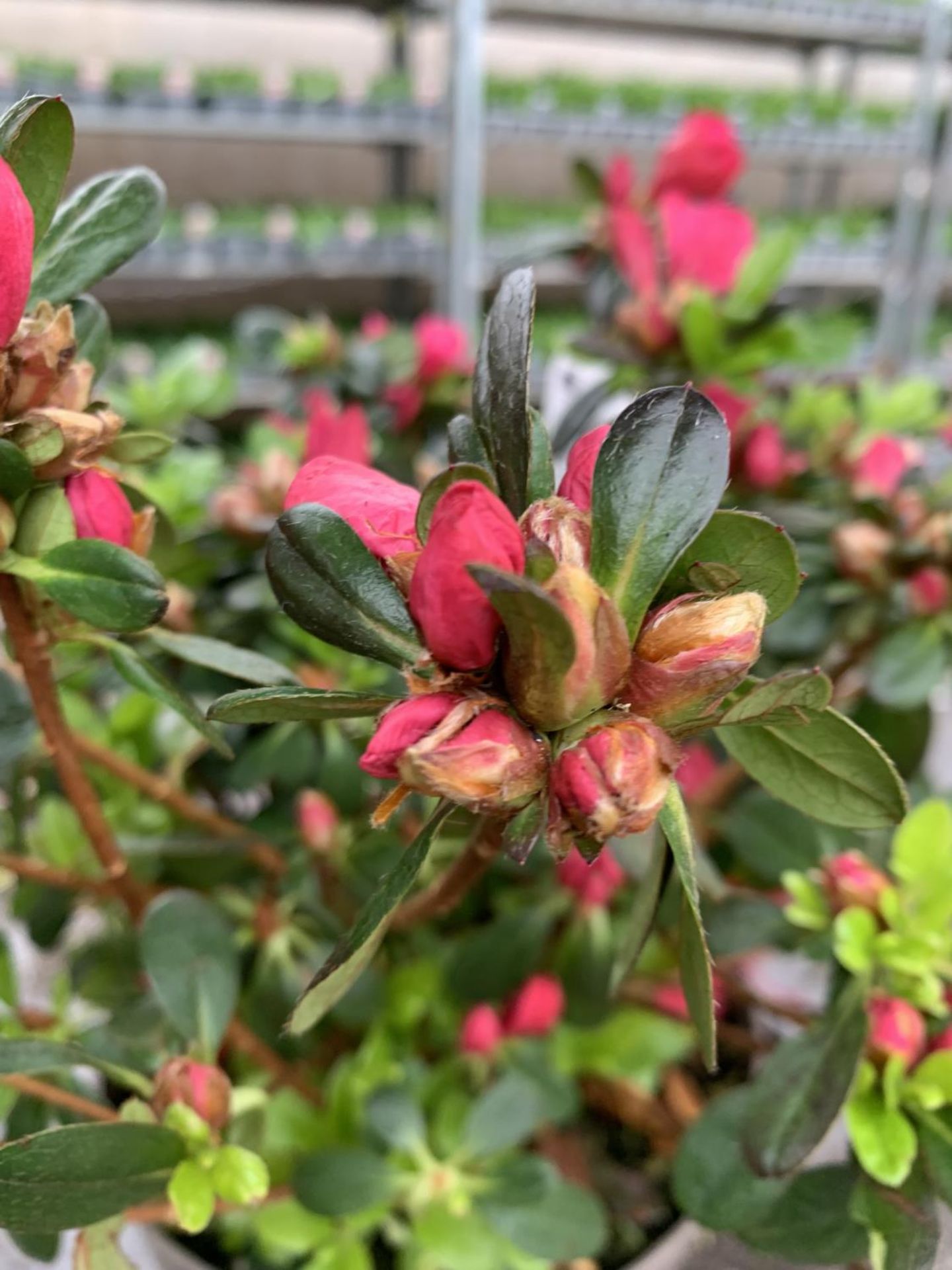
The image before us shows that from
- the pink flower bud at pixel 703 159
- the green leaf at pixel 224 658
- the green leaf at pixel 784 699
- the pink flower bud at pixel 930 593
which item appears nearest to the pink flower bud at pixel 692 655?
the green leaf at pixel 784 699

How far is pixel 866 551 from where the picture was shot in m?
0.55

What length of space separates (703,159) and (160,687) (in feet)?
2.05

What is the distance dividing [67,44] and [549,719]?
11.8ft

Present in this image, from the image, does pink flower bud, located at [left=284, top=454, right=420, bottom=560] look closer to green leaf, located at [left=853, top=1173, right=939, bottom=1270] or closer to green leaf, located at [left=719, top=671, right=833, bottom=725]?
green leaf, located at [left=719, top=671, right=833, bottom=725]

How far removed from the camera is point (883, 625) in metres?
0.57

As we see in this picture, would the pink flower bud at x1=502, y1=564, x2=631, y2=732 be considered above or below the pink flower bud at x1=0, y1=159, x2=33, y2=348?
below

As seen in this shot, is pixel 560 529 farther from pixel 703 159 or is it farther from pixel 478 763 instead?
pixel 703 159

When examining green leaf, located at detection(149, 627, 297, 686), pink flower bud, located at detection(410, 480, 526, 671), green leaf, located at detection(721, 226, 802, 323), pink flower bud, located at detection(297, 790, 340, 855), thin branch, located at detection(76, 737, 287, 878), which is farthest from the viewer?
green leaf, located at detection(721, 226, 802, 323)

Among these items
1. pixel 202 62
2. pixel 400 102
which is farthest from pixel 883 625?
pixel 202 62

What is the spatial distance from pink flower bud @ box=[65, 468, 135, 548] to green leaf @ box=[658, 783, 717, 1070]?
0.55ft

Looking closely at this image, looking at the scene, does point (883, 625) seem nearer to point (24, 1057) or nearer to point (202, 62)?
point (24, 1057)

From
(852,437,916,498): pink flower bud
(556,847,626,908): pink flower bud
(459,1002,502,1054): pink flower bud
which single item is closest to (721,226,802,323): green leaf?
(852,437,916,498): pink flower bud

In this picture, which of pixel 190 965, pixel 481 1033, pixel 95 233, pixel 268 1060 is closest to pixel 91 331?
pixel 95 233

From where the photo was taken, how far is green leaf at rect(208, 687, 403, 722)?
0.23m
